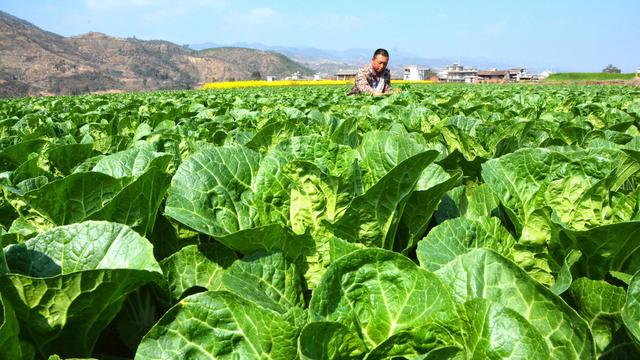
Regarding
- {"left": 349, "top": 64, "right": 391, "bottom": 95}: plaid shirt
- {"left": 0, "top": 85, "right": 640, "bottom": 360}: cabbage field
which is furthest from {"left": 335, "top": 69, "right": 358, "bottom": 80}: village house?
{"left": 0, "top": 85, "right": 640, "bottom": 360}: cabbage field

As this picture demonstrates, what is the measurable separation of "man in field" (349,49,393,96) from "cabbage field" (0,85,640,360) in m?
9.94

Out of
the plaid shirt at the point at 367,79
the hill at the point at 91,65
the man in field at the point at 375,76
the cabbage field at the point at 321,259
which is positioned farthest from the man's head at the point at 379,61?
the hill at the point at 91,65

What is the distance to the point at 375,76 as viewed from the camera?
12242 mm

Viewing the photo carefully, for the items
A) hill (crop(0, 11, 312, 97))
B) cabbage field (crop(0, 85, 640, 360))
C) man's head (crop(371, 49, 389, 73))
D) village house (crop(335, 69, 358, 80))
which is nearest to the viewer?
cabbage field (crop(0, 85, 640, 360))

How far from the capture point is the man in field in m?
12.0

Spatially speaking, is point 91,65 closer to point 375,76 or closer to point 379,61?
point 375,76

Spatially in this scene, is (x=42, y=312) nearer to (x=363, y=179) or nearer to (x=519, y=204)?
(x=363, y=179)

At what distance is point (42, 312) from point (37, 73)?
422 feet

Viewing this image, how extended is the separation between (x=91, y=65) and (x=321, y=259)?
150 meters

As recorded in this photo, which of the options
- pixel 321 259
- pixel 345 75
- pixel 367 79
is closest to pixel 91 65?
pixel 345 75

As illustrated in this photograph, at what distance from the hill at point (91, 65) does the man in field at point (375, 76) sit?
77097 millimetres

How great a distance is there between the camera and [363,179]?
71.7 inches

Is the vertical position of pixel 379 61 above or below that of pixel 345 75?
below

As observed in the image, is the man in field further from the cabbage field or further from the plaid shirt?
the cabbage field
